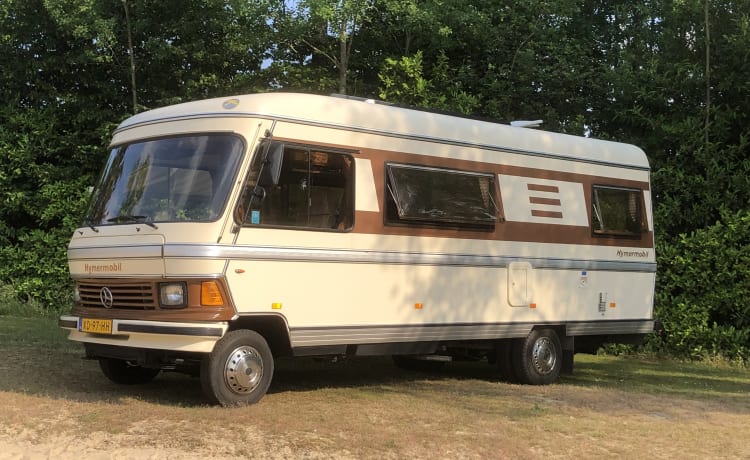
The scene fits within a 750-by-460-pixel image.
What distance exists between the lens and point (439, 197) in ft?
30.8

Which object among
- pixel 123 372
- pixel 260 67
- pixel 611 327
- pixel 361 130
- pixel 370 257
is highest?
pixel 260 67

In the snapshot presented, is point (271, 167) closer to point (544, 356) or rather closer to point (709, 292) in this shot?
point (544, 356)

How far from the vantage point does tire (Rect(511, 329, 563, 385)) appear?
10312 millimetres

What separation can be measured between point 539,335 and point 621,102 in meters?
7.14

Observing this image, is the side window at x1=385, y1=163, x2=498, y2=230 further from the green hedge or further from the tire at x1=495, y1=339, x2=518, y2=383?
the green hedge

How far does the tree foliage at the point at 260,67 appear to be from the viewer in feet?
55.9

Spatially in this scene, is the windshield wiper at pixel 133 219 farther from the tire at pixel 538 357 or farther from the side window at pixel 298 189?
the tire at pixel 538 357

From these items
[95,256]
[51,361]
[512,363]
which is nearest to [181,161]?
[95,256]

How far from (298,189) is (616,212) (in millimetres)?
5171

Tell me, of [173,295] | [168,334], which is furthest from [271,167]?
[168,334]

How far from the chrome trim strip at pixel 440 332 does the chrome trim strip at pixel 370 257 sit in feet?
2.34

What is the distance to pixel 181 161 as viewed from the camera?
8070mm

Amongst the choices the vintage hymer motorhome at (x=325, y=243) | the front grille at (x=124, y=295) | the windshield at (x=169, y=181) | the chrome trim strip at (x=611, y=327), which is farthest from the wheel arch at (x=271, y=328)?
the chrome trim strip at (x=611, y=327)

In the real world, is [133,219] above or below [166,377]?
above
